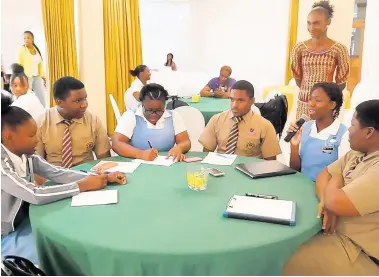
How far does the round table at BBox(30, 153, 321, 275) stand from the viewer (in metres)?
1.34

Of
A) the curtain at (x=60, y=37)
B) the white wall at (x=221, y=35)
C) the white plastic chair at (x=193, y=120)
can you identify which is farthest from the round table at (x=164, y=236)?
the white wall at (x=221, y=35)

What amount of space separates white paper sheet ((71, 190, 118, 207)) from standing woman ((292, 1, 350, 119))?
2103mm

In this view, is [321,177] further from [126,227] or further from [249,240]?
[126,227]

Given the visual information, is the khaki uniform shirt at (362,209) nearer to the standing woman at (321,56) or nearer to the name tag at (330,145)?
the name tag at (330,145)

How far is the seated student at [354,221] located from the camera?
159cm

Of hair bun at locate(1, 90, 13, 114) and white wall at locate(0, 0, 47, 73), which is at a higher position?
white wall at locate(0, 0, 47, 73)

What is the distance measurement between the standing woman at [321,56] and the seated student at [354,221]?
1.55 m

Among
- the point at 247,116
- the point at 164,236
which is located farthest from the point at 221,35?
the point at 164,236

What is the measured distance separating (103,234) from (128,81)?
16.5 ft

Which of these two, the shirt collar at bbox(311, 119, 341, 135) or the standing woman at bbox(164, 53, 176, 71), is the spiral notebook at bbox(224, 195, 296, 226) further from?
the standing woman at bbox(164, 53, 176, 71)

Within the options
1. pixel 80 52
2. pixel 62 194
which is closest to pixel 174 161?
pixel 62 194

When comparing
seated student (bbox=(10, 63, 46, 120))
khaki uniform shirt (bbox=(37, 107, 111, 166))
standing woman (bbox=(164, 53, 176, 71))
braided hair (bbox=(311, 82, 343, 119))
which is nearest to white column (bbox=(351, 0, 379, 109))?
braided hair (bbox=(311, 82, 343, 119))

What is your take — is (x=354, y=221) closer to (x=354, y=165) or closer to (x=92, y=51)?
(x=354, y=165)

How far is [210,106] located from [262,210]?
302 centimetres
